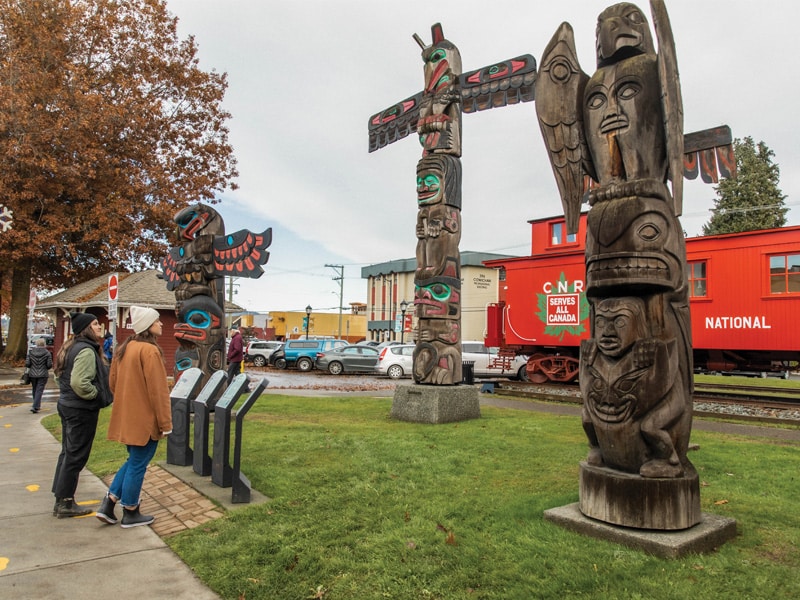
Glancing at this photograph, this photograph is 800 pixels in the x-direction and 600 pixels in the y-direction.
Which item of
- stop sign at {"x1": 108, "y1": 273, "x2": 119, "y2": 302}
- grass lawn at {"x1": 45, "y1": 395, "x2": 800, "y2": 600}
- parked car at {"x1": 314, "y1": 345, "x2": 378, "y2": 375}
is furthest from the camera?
parked car at {"x1": 314, "y1": 345, "x2": 378, "y2": 375}

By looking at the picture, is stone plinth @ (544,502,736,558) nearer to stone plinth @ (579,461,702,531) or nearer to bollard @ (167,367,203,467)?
stone plinth @ (579,461,702,531)

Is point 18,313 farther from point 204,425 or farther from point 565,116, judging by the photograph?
point 565,116

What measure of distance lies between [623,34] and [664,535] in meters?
3.63

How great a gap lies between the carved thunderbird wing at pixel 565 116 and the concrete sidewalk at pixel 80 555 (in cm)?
391

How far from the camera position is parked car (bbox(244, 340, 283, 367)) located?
31359 mm

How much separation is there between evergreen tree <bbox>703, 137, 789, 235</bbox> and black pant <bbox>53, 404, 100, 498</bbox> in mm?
33236

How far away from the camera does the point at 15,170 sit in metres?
21.3

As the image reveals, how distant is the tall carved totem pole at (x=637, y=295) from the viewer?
12.7ft

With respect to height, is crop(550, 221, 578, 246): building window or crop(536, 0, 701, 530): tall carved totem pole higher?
crop(550, 221, 578, 246): building window

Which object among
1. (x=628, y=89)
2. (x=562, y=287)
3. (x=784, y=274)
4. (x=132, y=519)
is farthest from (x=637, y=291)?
(x=562, y=287)

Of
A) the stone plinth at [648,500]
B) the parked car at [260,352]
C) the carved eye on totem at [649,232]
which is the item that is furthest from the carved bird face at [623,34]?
the parked car at [260,352]

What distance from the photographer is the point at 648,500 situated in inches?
153

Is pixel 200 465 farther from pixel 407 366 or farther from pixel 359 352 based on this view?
pixel 359 352

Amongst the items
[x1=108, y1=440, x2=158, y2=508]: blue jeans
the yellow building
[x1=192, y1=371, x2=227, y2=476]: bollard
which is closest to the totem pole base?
[x1=192, y1=371, x2=227, y2=476]: bollard
